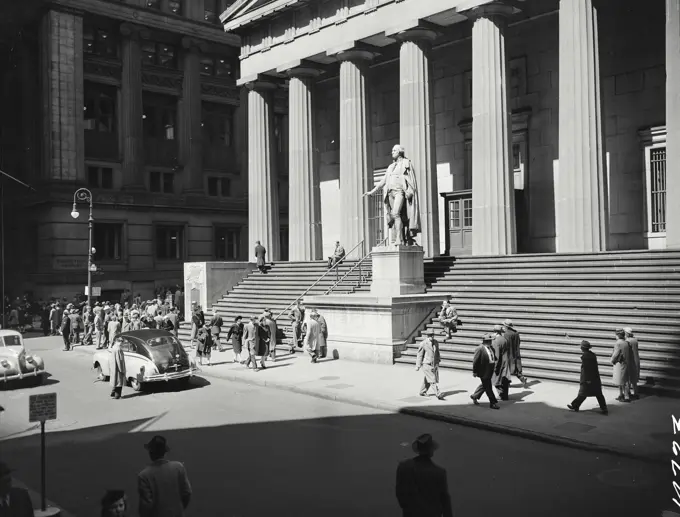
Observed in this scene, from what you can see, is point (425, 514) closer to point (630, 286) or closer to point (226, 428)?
point (226, 428)

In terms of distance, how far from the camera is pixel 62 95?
1581 inches

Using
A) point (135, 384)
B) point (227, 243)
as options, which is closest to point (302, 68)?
point (227, 243)

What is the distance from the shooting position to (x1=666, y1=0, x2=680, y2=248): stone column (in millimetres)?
21234

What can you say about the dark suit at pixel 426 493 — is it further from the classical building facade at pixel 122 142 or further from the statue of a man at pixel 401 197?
the classical building facade at pixel 122 142

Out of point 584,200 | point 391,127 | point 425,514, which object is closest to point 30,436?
point 425,514

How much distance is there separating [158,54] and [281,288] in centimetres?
2408

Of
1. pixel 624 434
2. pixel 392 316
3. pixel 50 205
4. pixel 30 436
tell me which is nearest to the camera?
pixel 624 434

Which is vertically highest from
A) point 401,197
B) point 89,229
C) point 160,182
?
point 160,182

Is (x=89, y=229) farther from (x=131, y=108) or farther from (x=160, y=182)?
(x=131, y=108)

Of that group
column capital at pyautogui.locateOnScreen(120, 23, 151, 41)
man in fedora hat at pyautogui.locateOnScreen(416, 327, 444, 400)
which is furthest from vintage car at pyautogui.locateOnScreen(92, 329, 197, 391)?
column capital at pyautogui.locateOnScreen(120, 23, 151, 41)

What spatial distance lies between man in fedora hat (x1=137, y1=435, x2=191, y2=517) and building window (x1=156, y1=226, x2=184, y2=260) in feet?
130

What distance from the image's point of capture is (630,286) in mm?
19422

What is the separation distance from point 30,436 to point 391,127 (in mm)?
26629

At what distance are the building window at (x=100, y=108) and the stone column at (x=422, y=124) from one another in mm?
22953
